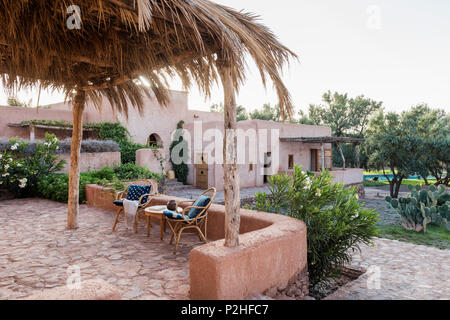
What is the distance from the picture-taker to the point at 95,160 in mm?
11328

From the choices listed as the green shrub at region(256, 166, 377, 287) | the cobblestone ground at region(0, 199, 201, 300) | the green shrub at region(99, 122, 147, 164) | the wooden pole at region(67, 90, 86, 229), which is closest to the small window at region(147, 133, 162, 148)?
the green shrub at region(99, 122, 147, 164)

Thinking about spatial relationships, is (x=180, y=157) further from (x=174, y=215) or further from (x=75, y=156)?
(x=174, y=215)

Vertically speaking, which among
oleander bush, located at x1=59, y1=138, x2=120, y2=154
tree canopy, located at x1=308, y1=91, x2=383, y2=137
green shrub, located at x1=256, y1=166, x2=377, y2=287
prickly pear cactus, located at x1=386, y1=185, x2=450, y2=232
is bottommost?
prickly pear cactus, located at x1=386, y1=185, x2=450, y2=232

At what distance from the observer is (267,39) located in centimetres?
329

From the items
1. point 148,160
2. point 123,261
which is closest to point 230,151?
point 123,261

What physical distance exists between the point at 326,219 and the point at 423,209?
20.9ft

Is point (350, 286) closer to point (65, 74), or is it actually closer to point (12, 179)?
point (65, 74)

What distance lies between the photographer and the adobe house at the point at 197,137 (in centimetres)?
1351


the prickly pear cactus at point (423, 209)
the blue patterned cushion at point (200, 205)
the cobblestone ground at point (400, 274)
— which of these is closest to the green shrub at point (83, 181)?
the blue patterned cushion at point (200, 205)

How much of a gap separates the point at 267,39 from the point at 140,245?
3.49 meters

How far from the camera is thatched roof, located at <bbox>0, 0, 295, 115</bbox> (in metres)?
2.81

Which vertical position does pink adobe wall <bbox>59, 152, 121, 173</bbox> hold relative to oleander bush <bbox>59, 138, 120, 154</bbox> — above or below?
below

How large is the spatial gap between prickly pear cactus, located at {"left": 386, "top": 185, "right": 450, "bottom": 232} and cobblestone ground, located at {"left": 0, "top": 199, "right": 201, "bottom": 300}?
303 inches

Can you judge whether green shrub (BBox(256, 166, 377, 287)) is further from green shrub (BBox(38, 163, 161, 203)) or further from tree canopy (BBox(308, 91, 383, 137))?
tree canopy (BBox(308, 91, 383, 137))
